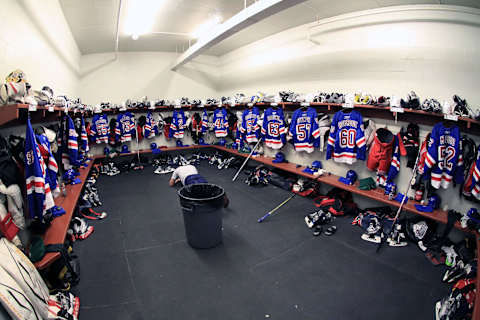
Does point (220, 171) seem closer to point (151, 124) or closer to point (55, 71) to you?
point (151, 124)

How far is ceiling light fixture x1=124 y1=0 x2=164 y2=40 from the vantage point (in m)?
3.26

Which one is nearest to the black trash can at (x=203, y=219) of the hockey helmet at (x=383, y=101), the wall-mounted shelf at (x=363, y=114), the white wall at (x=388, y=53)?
the wall-mounted shelf at (x=363, y=114)

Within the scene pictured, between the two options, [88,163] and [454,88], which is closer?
[454,88]

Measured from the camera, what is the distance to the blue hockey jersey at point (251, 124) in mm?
5117

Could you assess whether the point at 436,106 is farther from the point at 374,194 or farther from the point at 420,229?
the point at 420,229

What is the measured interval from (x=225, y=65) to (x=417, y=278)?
6641mm

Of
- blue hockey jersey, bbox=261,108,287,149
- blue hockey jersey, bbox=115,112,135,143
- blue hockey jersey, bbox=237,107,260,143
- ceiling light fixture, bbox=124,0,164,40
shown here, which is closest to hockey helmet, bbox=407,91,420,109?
blue hockey jersey, bbox=261,108,287,149

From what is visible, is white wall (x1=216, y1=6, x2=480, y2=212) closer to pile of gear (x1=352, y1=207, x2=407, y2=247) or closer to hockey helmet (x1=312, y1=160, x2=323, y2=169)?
hockey helmet (x1=312, y1=160, x2=323, y2=169)

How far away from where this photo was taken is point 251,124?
5223 mm

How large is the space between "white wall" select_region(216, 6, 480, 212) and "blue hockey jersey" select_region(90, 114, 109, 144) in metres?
4.36

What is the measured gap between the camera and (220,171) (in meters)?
5.64

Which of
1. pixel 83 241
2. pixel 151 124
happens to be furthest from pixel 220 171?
pixel 83 241

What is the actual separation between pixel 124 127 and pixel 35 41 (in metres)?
3.76

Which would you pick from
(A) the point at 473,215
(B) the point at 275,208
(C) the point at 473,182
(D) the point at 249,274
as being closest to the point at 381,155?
(C) the point at 473,182
